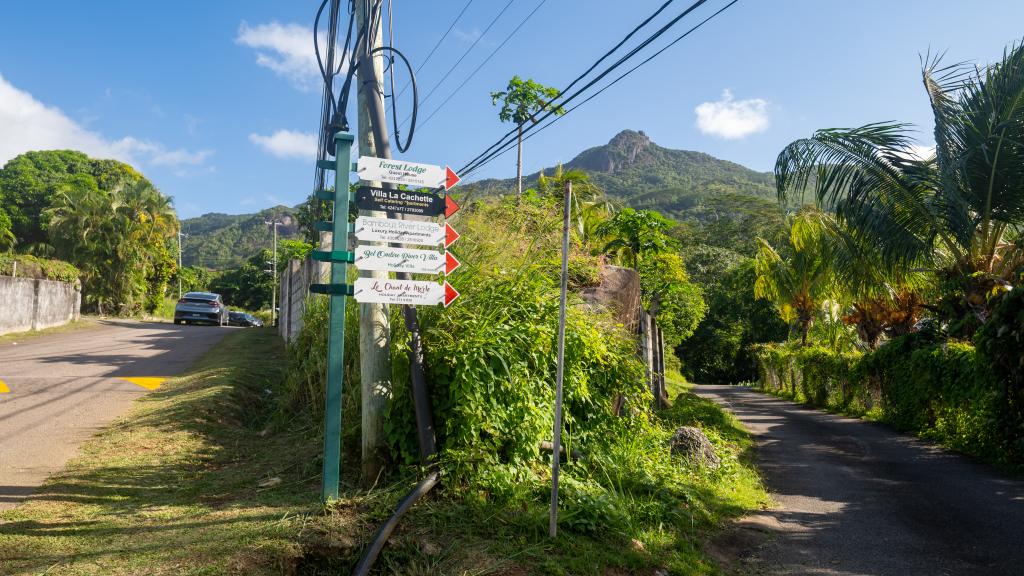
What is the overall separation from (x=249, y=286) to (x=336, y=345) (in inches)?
2518

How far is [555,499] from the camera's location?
4301 mm

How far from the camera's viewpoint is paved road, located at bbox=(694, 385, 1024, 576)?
507 centimetres

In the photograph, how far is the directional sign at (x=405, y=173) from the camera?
195 inches

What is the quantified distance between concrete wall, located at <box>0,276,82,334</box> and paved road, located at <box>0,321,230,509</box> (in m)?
1.49

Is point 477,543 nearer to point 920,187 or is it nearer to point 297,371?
point 297,371

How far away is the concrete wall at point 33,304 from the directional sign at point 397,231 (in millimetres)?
→ 16874

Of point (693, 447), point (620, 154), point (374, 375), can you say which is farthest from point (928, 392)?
point (620, 154)

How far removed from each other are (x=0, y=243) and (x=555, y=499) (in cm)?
4433

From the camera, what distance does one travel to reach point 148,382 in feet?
32.5

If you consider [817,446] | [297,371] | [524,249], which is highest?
[524,249]

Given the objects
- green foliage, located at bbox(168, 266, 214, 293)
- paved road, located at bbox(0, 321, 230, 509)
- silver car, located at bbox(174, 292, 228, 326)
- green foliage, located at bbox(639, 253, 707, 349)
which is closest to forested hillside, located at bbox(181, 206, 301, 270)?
green foliage, located at bbox(168, 266, 214, 293)

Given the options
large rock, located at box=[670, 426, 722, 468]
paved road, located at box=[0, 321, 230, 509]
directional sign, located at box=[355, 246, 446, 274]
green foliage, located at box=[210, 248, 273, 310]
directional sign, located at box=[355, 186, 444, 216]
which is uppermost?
green foliage, located at box=[210, 248, 273, 310]

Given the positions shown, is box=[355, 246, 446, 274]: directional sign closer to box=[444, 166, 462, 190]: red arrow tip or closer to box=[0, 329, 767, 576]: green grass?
box=[444, 166, 462, 190]: red arrow tip

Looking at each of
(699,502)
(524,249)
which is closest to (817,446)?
(699,502)
